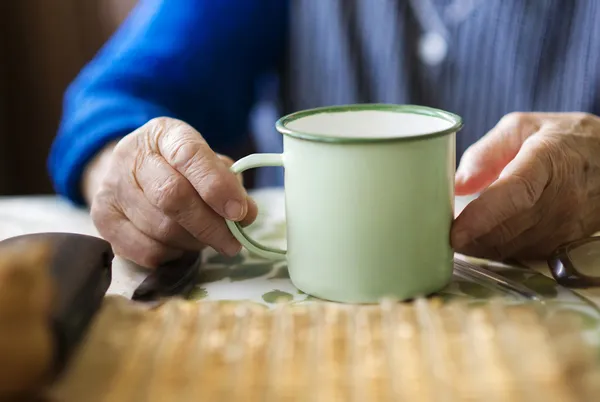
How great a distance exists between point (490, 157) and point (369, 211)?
0.65ft

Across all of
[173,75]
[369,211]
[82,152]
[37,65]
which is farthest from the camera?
[37,65]

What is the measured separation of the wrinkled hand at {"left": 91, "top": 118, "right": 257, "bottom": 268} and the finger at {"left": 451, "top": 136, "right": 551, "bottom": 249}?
159 millimetres

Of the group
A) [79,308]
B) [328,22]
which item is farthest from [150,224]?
[328,22]

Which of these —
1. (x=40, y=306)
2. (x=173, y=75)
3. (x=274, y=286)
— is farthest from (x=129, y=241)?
(x=173, y=75)

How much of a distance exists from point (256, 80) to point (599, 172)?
67cm

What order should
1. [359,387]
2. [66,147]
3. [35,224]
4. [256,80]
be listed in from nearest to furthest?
1. [359,387]
2. [35,224]
3. [66,147]
4. [256,80]

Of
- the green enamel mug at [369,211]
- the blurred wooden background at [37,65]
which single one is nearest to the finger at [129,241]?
the green enamel mug at [369,211]

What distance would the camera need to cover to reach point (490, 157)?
0.60 metres

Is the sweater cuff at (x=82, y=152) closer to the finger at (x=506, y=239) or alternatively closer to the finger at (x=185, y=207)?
the finger at (x=185, y=207)

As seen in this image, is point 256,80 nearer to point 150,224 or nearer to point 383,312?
point 150,224

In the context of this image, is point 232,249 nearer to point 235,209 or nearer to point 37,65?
point 235,209

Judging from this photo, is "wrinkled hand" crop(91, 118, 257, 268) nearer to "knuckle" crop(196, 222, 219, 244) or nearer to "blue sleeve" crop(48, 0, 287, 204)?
"knuckle" crop(196, 222, 219, 244)

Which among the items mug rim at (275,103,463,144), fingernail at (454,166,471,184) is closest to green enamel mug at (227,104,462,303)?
mug rim at (275,103,463,144)

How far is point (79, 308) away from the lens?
0.37 m
